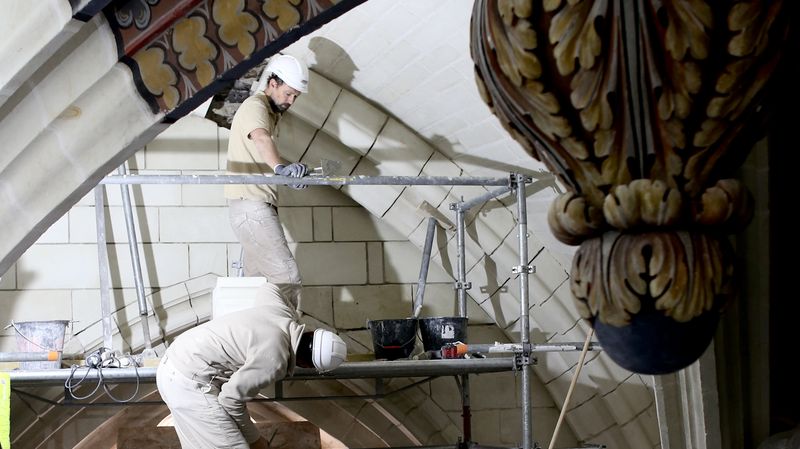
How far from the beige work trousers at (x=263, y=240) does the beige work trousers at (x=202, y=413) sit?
0.78 metres

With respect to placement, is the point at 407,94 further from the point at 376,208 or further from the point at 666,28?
the point at 666,28

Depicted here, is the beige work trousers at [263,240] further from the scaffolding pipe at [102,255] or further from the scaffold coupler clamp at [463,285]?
the scaffold coupler clamp at [463,285]

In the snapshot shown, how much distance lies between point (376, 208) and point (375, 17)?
1.34 meters

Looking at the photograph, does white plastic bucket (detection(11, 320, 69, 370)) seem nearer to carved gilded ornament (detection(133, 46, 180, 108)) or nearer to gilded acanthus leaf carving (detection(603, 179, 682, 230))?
carved gilded ornament (detection(133, 46, 180, 108))

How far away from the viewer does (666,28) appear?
2.70 ft

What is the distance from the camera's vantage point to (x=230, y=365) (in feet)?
13.8

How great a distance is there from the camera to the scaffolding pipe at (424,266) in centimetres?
579

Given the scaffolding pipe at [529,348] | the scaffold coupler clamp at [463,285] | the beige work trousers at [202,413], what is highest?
the scaffold coupler clamp at [463,285]

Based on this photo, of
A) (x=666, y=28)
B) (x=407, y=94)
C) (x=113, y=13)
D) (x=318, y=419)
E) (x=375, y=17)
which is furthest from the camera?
(x=318, y=419)

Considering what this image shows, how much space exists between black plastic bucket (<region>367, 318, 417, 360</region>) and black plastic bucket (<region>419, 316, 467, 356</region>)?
115 millimetres

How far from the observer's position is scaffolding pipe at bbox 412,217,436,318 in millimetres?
5793

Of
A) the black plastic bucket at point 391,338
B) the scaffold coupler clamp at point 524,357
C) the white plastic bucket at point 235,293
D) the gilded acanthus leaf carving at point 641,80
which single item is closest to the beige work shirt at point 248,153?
the white plastic bucket at point 235,293

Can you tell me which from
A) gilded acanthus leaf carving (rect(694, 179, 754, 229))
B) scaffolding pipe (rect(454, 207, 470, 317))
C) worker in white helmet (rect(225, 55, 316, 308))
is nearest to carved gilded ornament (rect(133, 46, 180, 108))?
gilded acanthus leaf carving (rect(694, 179, 754, 229))

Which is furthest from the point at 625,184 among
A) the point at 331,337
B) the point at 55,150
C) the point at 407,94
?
the point at 407,94
